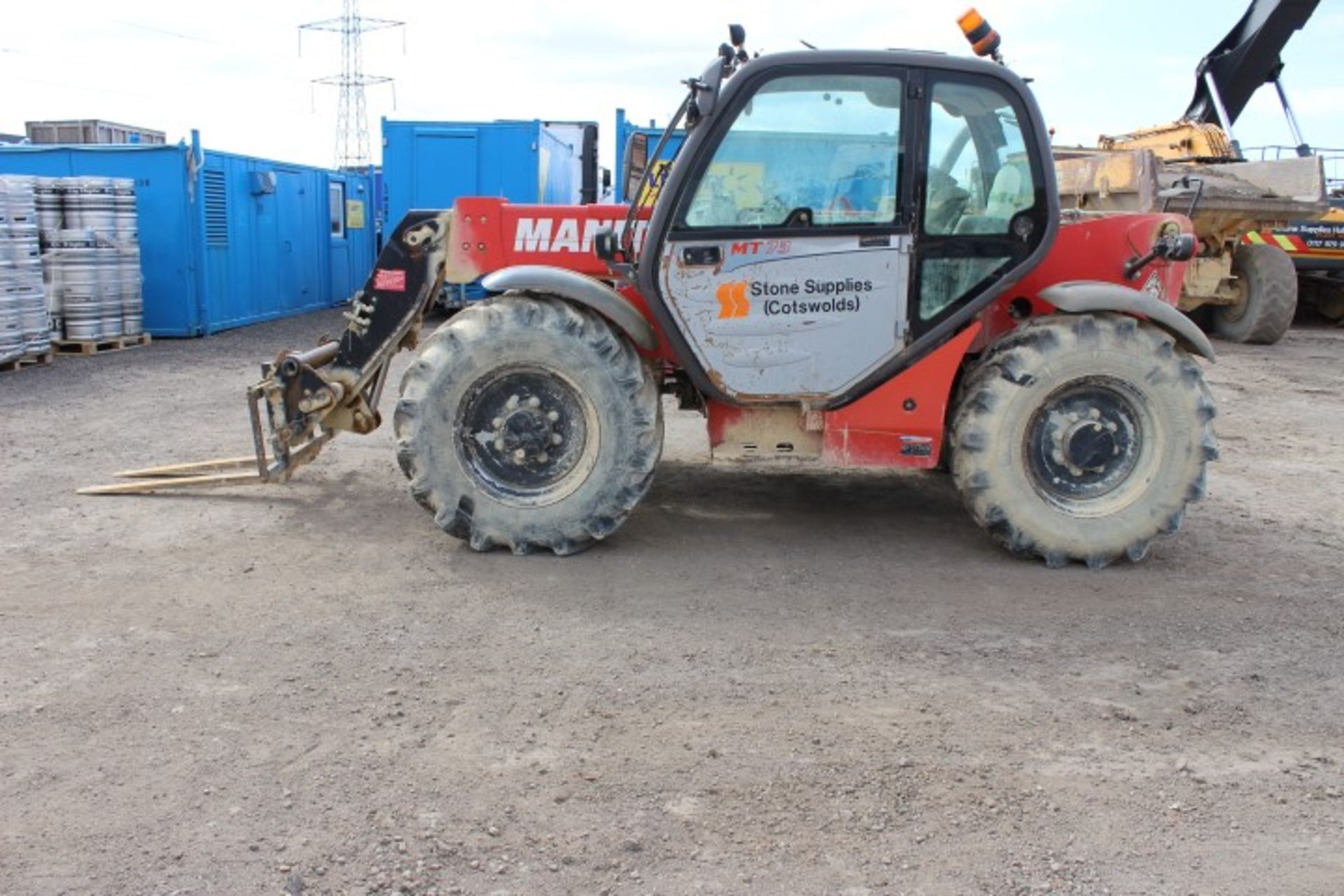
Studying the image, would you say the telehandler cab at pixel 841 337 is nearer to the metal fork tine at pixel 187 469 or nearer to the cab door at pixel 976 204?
the cab door at pixel 976 204

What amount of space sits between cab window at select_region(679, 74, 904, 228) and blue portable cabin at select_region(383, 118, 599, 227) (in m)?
11.2

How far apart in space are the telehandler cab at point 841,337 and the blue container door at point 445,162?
11.2 metres

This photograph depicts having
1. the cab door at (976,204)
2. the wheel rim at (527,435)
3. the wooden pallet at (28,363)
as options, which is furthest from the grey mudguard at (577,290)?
the wooden pallet at (28,363)

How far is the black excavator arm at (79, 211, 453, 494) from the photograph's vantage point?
19.8 feet

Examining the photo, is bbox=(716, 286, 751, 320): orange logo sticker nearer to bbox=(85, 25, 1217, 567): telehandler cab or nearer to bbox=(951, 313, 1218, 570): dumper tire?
bbox=(85, 25, 1217, 567): telehandler cab

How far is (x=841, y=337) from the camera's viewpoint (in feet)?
18.0

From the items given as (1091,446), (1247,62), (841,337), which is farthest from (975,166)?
(1247,62)

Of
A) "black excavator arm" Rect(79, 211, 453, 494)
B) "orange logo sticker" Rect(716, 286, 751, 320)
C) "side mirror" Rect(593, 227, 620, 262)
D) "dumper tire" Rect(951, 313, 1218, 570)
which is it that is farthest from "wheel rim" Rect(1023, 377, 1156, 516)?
"black excavator arm" Rect(79, 211, 453, 494)

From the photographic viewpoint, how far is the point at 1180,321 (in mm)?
5625

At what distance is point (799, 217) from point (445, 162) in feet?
Answer: 39.4

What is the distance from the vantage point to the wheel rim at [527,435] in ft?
18.2

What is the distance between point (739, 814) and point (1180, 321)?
3698 millimetres

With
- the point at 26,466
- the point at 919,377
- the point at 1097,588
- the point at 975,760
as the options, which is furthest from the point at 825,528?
the point at 26,466

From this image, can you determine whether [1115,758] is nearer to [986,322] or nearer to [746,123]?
[986,322]
